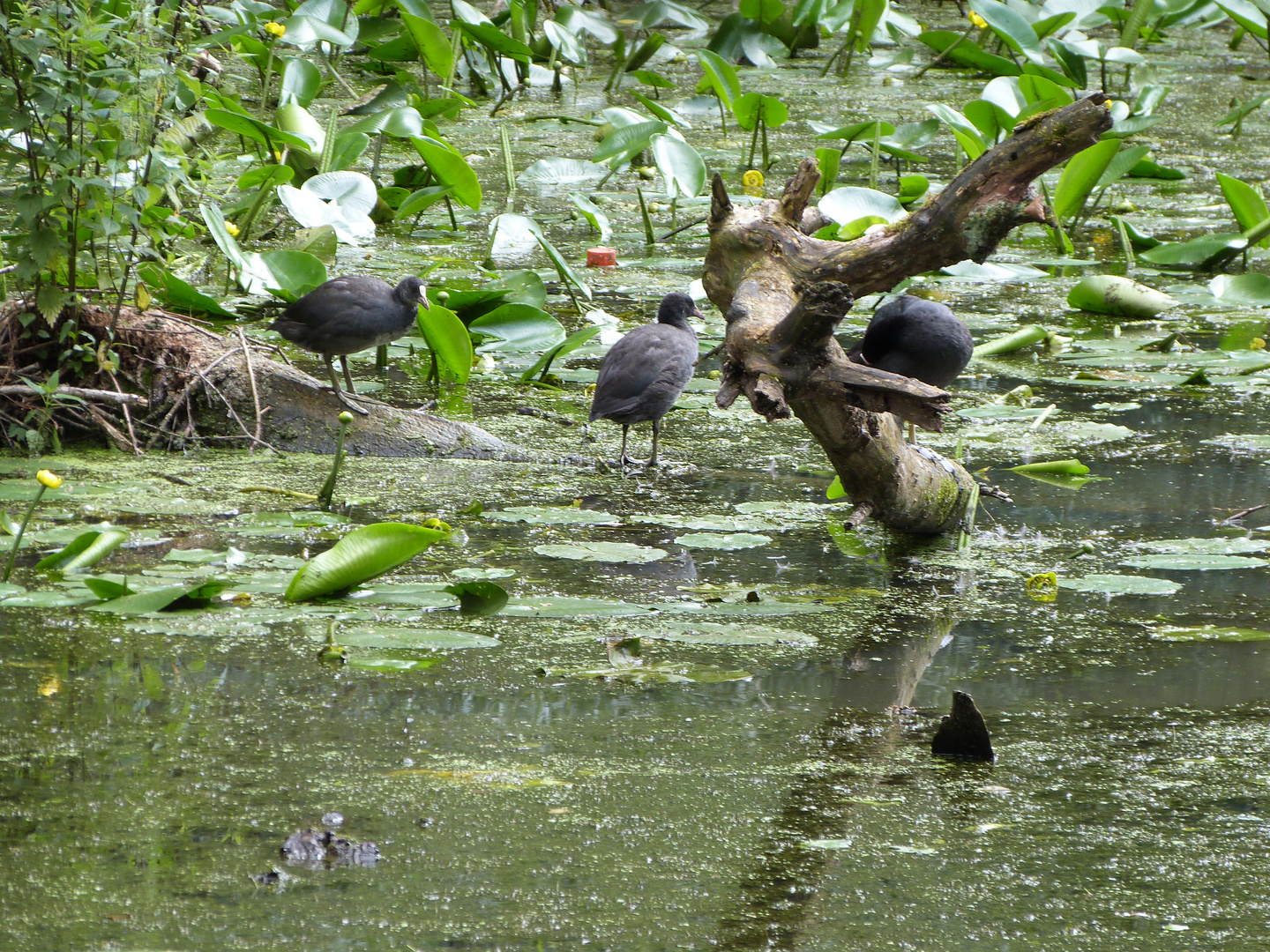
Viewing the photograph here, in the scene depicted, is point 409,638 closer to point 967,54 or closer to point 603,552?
point 603,552

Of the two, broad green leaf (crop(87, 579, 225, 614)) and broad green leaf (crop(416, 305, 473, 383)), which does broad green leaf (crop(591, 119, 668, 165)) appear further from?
broad green leaf (crop(87, 579, 225, 614))

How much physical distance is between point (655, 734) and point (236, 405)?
7.72 feet

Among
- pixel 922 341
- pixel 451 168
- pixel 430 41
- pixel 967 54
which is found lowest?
pixel 922 341

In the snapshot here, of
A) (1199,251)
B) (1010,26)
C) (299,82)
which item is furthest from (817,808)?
(1010,26)

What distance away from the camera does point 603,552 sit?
3.39m

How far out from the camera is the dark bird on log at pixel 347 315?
15.2 feet

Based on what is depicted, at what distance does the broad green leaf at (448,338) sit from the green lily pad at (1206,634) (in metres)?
2.33

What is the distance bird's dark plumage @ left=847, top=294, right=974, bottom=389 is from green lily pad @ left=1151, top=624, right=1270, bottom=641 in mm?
1347

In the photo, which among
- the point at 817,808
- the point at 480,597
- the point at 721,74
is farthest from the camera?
the point at 721,74

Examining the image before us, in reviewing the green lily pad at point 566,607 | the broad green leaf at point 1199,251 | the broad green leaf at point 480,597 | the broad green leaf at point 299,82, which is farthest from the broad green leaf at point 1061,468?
the broad green leaf at point 299,82

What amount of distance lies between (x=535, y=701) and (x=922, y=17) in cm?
1227

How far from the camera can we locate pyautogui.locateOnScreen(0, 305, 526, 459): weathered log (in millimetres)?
4297

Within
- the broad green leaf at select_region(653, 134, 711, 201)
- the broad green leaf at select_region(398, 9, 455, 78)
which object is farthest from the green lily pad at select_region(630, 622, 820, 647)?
the broad green leaf at select_region(398, 9, 455, 78)

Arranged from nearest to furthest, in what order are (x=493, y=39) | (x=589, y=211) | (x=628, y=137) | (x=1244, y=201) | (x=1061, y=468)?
(x=1061, y=468), (x=589, y=211), (x=1244, y=201), (x=628, y=137), (x=493, y=39)
